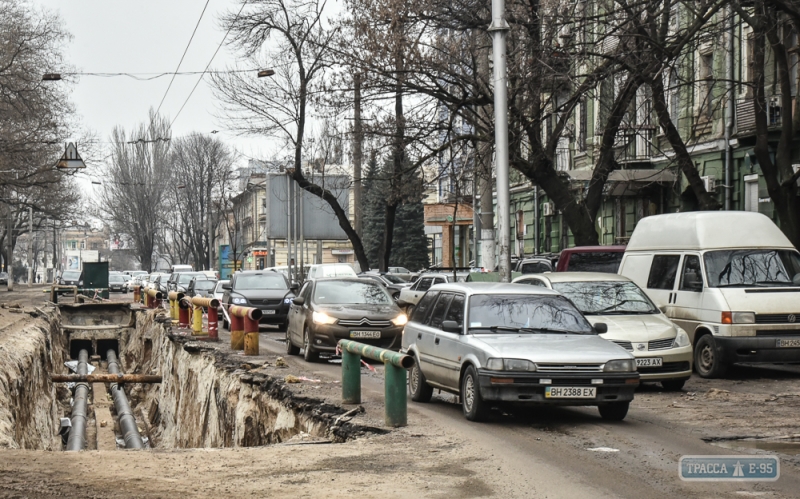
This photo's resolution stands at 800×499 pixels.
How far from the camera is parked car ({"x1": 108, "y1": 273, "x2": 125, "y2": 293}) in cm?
6969

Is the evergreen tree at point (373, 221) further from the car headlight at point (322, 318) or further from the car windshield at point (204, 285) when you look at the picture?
the car headlight at point (322, 318)

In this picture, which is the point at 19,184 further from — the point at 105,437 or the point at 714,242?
the point at 714,242

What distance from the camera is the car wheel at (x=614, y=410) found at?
10.1 m

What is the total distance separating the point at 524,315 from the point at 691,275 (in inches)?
198

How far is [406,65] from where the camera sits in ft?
69.7

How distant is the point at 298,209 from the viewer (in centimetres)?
3969

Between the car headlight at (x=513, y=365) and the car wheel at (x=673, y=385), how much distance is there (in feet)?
13.5

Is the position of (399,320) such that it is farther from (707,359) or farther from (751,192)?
(751,192)

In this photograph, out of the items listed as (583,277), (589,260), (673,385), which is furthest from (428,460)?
(589,260)

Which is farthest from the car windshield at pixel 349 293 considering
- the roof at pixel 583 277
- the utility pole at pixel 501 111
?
the roof at pixel 583 277

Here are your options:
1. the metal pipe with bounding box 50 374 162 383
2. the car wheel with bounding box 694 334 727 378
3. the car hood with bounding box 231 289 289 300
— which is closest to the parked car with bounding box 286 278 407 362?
the car wheel with bounding box 694 334 727 378

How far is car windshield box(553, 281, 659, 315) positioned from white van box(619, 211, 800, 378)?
1092 mm

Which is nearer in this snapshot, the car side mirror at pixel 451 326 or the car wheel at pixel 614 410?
the car wheel at pixel 614 410

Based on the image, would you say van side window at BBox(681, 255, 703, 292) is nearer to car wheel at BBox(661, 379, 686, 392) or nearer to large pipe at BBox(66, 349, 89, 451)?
car wheel at BBox(661, 379, 686, 392)
